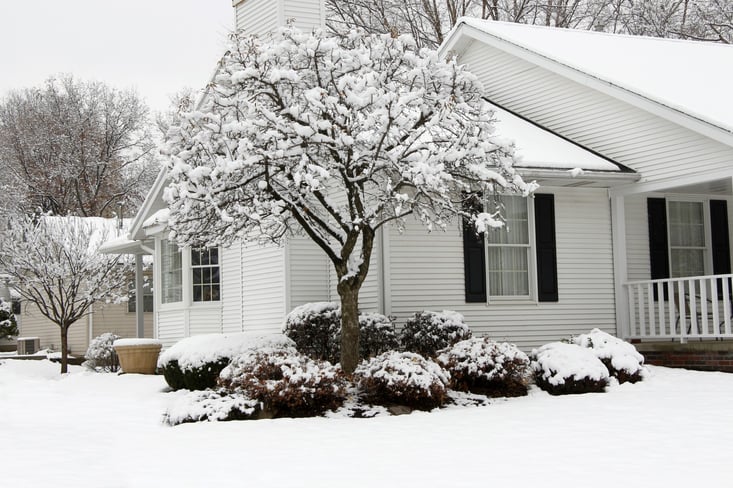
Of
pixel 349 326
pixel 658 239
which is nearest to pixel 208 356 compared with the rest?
pixel 349 326

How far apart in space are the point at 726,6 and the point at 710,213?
13.6 m

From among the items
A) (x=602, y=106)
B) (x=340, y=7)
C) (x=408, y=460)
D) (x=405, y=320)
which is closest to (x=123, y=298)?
(x=340, y=7)

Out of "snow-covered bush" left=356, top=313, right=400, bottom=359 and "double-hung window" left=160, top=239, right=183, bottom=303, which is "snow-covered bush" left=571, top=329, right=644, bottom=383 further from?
"double-hung window" left=160, top=239, right=183, bottom=303

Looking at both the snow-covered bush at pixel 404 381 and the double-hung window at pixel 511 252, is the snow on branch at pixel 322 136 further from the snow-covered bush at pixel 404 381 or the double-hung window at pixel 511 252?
the double-hung window at pixel 511 252

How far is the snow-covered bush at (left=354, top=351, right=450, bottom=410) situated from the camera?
10.5m

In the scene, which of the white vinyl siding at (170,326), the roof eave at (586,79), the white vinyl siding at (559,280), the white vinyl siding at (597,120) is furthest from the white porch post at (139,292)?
the white vinyl siding at (559,280)

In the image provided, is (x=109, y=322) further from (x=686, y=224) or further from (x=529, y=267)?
(x=686, y=224)

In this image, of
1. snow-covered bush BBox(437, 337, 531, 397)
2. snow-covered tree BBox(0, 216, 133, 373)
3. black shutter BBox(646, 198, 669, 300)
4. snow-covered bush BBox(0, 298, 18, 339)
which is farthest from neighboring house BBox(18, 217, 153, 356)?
snow-covered bush BBox(437, 337, 531, 397)

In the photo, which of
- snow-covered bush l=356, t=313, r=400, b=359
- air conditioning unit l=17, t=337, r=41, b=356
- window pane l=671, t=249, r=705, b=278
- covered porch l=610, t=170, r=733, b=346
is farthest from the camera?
air conditioning unit l=17, t=337, r=41, b=356

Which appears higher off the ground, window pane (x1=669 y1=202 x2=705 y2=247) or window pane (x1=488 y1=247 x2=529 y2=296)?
window pane (x1=669 y1=202 x2=705 y2=247)

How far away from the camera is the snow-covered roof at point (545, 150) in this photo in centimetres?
1395

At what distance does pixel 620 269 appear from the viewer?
48.3 ft

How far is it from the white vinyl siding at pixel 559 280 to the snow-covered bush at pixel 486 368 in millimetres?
1895

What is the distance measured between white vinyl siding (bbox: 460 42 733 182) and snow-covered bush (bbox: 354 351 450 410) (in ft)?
18.4
